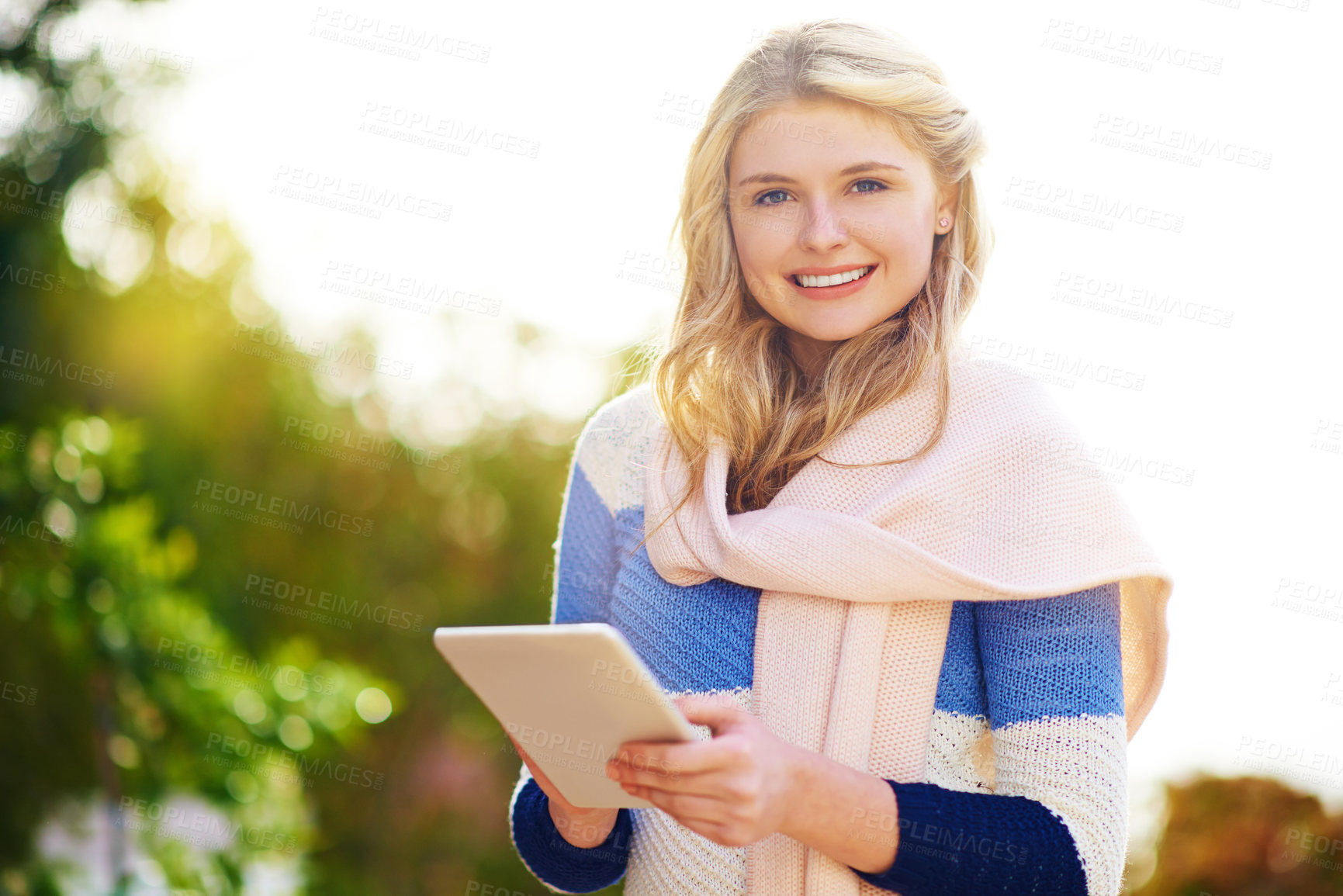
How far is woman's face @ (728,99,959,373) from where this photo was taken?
1335 mm

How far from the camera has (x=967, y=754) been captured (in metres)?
1.26

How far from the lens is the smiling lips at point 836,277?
137 cm

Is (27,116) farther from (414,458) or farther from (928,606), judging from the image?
(928,606)

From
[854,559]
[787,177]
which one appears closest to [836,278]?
[787,177]

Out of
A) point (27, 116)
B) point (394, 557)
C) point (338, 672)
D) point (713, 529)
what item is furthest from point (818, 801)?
point (394, 557)

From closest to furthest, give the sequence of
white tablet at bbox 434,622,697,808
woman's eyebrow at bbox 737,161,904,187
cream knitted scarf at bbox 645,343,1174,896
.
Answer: white tablet at bbox 434,622,697,808
cream knitted scarf at bbox 645,343,1174,896
woman's eyebrow at bbox 737,161,904,187

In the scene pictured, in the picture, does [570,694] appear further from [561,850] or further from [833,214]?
[833,214]

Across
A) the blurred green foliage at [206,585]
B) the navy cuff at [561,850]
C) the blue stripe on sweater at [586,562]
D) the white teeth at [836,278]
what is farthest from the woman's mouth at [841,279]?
the blurred green foliage at [206,585]

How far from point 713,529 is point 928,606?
0.98ft

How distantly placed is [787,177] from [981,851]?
87 cm

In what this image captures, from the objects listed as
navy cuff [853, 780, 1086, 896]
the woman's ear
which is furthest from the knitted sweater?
the woman's ear

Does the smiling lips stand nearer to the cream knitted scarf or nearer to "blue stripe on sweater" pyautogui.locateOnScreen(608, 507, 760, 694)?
the cream knitted scarf

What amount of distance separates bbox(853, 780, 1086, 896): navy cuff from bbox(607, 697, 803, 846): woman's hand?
13cm

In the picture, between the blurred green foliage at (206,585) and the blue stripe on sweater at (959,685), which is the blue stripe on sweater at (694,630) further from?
the blurred green foliage at (206,585)
